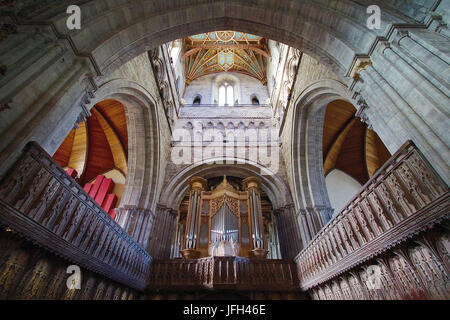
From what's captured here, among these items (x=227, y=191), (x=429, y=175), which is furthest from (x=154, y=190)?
(x=429, y=175)

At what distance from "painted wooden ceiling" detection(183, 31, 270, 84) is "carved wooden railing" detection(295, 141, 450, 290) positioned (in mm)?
12645

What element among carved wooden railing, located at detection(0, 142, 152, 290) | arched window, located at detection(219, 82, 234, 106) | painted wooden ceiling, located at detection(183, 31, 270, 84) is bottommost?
carved wooden railing, located at detection(0, 142, 152, 290)

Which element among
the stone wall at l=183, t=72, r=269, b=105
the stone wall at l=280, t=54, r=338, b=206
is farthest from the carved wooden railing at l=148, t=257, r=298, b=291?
the stone wall at l=183, t=72, r=269, b=105

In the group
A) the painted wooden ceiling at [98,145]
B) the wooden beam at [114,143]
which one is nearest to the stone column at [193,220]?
the wooden beam at [114,143]

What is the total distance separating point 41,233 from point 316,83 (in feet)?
23.2

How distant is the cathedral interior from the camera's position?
2670 millimetres

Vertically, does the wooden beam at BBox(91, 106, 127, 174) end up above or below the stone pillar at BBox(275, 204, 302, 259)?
above

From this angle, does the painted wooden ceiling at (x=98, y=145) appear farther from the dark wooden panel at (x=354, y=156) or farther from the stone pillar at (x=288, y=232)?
the dark wooden panel at (x=354, y=156)

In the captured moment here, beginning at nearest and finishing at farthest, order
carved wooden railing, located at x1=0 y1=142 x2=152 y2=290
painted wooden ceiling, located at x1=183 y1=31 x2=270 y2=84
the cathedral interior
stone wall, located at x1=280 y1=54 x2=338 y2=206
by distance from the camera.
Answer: carved wooden railing, located at x1=0 y1=142 x2=152 y2=290 → the cathedral interior → stone wall, located at x1=280 y1=54 x2=338 y2=206 → painted wooden ceiling, located at x1=183 y1=31 x2=270 y2=84

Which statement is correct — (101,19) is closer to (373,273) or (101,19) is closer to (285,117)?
(373,273)

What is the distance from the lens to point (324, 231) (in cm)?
495

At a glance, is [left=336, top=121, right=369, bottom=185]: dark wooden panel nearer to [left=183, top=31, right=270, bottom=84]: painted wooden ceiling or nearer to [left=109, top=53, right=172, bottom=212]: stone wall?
[left=183, top=31, right=270, bottom=84]: painted wooden ceiling

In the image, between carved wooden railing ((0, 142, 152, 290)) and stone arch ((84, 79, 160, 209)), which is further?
stone arch ((84, 79, 160, 209))
